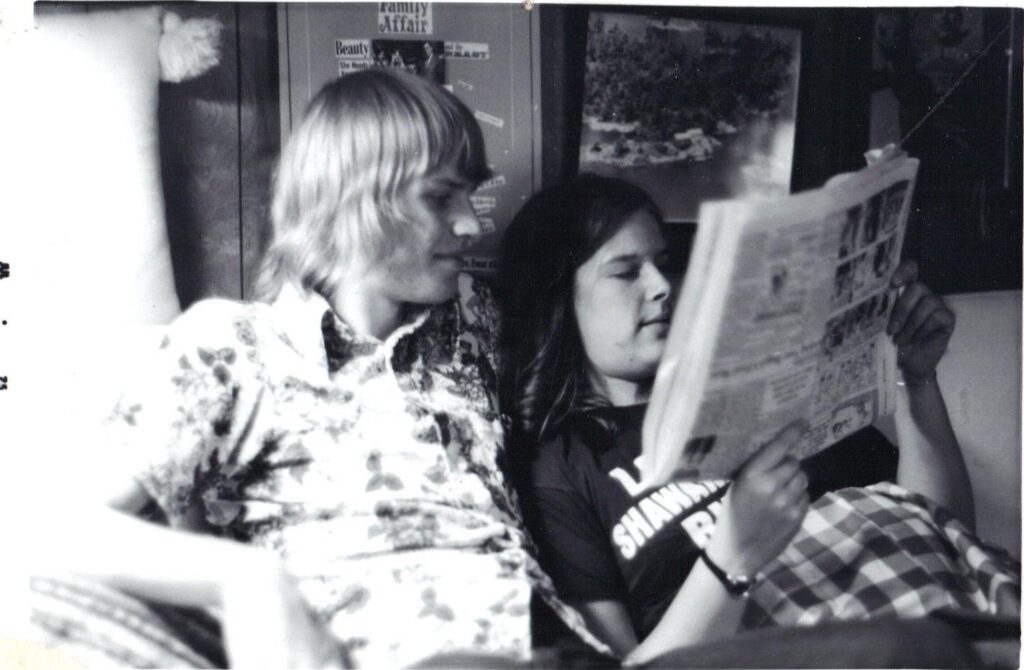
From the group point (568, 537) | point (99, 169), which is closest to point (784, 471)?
point (568, 537)

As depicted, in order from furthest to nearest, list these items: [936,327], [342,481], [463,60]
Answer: [936,327] < [463,60] < [342,481]

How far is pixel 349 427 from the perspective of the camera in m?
1.08

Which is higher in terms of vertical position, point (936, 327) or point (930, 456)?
point (936, 327)

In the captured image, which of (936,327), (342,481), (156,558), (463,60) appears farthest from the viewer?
(936,327)

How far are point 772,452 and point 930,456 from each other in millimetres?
351

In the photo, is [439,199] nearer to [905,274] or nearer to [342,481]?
[342,481]

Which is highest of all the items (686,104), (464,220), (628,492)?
(686,104)

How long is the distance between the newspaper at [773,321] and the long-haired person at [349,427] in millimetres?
247

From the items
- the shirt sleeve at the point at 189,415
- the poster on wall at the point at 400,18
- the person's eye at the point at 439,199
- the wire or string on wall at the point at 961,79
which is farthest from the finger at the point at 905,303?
the shirt sleeve at the point at 189,415

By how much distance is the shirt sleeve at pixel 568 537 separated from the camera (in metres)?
1.15

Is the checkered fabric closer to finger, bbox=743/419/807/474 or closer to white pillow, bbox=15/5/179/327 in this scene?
finger, bbox=743/419/807/474

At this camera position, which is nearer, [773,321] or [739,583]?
[773,321]

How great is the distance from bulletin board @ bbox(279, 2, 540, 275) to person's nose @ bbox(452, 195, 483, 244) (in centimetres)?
4

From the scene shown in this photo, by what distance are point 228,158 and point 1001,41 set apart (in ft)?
3.34
